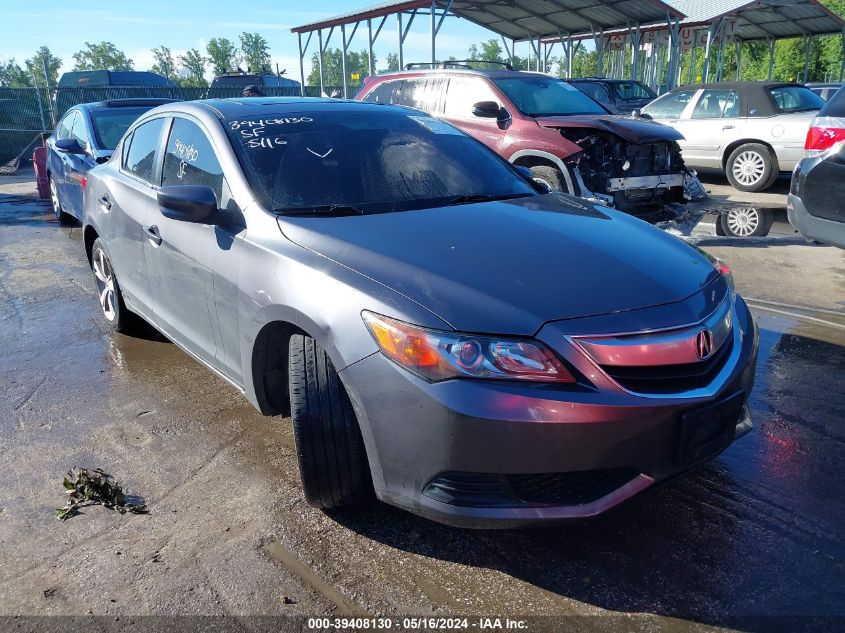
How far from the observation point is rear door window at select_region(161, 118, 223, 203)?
11.3 feet

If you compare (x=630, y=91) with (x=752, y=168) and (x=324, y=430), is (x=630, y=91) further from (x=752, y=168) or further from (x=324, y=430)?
(x=324, y=430)

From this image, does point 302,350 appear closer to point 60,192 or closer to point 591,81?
point 60,192

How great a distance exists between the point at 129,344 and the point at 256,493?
7.73ft

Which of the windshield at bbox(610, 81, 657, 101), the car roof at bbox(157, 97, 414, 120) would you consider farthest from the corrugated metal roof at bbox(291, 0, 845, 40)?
the car roof at bbox(157, 97, 414, 120)

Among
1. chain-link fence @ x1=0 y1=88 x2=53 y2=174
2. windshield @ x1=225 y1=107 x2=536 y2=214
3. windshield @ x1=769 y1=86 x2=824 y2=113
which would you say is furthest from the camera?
chain-link fence @ x1=0 y1=88 x2=53 y2=174

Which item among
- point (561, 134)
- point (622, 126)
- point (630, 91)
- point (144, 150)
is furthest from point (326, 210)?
point (630, 91)

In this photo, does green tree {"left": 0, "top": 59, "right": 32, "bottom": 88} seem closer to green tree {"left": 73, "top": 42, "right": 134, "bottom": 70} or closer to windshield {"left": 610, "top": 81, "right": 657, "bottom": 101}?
green tree {"left": 73, "top": 42, "right": 134, "bottom": 70}

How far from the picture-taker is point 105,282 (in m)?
5.11

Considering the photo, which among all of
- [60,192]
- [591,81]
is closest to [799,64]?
[591,81]

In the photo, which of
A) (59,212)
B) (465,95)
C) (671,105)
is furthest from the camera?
(671,105)

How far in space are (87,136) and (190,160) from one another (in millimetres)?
5021

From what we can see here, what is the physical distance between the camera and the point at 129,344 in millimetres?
4957

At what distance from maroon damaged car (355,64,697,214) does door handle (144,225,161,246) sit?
186 inches

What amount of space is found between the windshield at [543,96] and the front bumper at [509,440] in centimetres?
645
